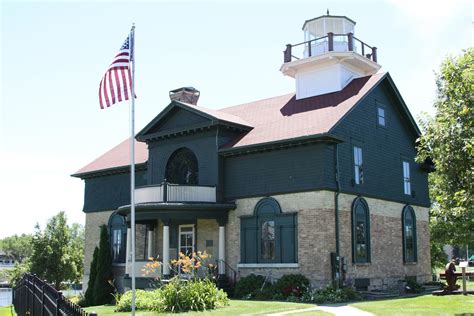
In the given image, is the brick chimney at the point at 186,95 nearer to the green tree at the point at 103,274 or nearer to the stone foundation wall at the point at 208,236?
the green tree at the point at 103,274

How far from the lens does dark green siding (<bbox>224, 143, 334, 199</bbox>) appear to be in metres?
24.2

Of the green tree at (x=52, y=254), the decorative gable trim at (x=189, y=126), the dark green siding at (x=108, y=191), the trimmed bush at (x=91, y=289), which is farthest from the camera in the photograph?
the green tree at (x=52, y=254)

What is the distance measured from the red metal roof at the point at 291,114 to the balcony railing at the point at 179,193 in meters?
2.41

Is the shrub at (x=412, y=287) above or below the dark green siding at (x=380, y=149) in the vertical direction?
below

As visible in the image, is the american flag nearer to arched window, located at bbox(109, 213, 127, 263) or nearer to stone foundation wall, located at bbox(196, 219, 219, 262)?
stone foundation wall, located at bbox(196, 219, 219, 262)

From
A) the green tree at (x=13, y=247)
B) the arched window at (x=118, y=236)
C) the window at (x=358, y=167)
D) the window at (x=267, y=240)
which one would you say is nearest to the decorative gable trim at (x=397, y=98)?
the window at (x=358, y=167)

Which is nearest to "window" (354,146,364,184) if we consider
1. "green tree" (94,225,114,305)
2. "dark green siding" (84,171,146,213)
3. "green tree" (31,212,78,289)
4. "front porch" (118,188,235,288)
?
"front porch" (118,188,235,288)

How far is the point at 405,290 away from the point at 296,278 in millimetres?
6647

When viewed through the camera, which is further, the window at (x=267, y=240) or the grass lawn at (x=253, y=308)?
the window at (x=267, y=240)

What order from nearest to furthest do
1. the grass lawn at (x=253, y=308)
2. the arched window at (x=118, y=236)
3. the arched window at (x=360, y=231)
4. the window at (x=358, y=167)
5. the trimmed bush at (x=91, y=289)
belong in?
the grass lawn at (x=253, y=308) → the arched window at (x=360, y=231) → the window at (x=358, y=167) → the trimmed bush at (x=91, y=289) → the arched window at (x=118, y=236)

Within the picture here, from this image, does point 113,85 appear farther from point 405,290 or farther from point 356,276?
point 405,290

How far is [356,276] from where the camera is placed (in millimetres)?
25297

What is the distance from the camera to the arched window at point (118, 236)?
3253 cm

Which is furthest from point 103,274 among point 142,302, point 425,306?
point 425,306
